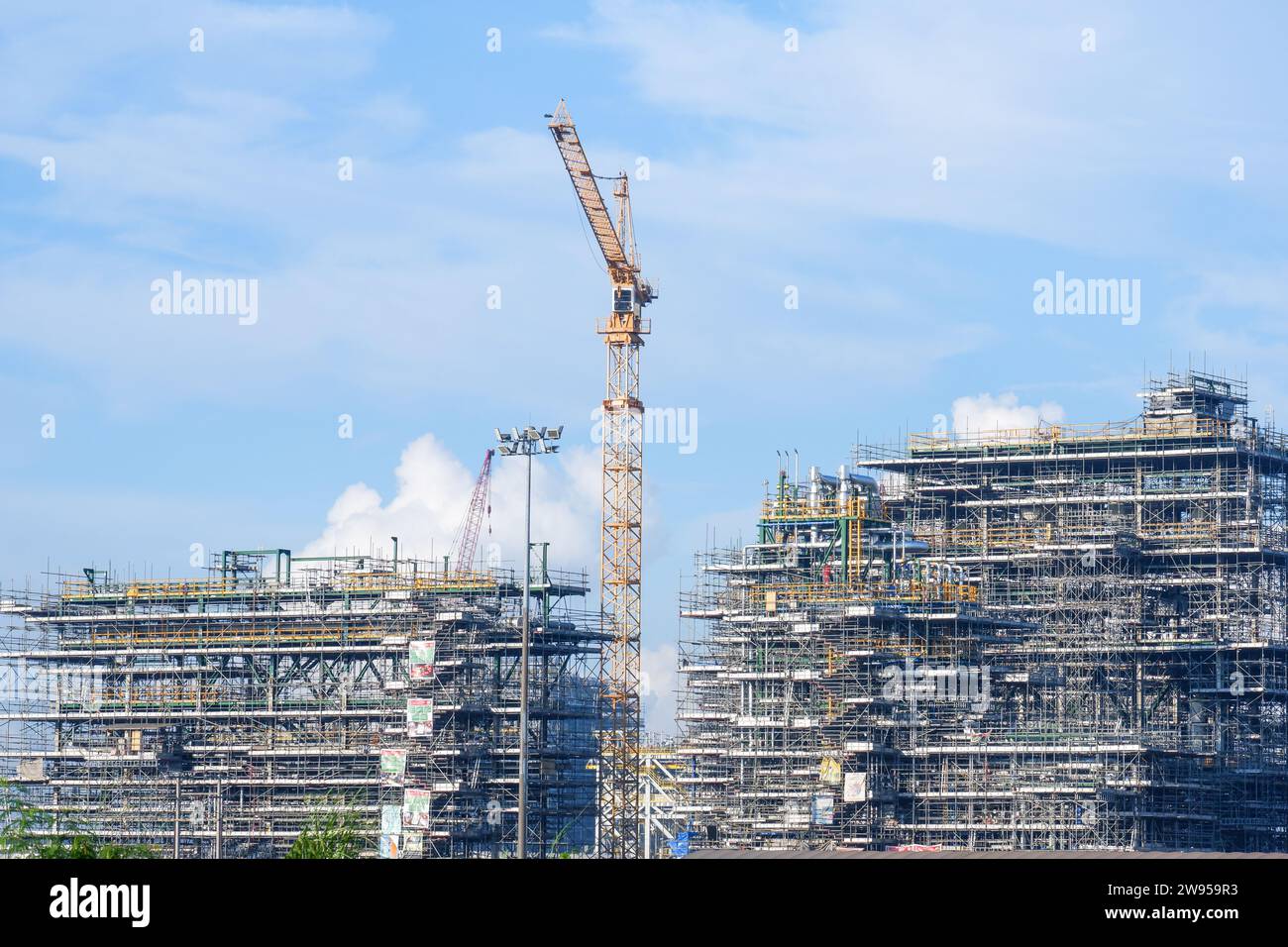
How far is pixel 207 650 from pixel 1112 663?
254ft

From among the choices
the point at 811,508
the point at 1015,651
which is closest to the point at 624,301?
the point at 811,508

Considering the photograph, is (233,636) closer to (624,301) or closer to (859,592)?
(624,301)

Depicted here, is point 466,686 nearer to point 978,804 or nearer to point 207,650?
point 207,650

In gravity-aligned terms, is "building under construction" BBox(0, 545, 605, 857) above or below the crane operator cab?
below

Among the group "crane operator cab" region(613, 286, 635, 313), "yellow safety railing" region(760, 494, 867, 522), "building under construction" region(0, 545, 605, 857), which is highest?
"crane operator cab" region(613, 286, 635, 313)

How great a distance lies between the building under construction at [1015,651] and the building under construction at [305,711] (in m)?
15.6

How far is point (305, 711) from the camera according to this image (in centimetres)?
17662

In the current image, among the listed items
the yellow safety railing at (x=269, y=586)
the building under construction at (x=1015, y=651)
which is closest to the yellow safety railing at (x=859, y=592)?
the building under construction at (x=1015, y=651)

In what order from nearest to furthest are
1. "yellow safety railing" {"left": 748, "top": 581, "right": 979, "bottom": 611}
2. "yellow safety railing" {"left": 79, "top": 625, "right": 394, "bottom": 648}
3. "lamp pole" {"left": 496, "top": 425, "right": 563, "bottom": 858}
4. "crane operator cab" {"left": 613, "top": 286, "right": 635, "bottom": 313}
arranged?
"lamp pole" {"left": 496, "top": 425, "right": 563, "bottom": 858} < "yellow safety railing" {"left": 748, "top": 581, "right": 979, "bottom": 611} < "yellow safety railing" {"left": 79, "top": 625, "right": 394, "bottom": 648} < "crane operator cab" {"left": 613, "top": 286, "right": 635, "bottom": 313}

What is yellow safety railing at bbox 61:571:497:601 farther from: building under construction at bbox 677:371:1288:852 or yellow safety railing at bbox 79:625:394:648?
building under construction at bbox 677:371:1288:852

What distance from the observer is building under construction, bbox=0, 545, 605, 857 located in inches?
6575

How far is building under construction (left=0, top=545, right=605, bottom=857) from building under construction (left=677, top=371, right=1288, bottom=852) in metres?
15.6

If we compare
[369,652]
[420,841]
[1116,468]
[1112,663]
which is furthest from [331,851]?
[1116,468]

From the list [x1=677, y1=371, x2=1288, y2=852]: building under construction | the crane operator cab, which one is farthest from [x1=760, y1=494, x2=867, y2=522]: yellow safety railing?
the crane operator cab
